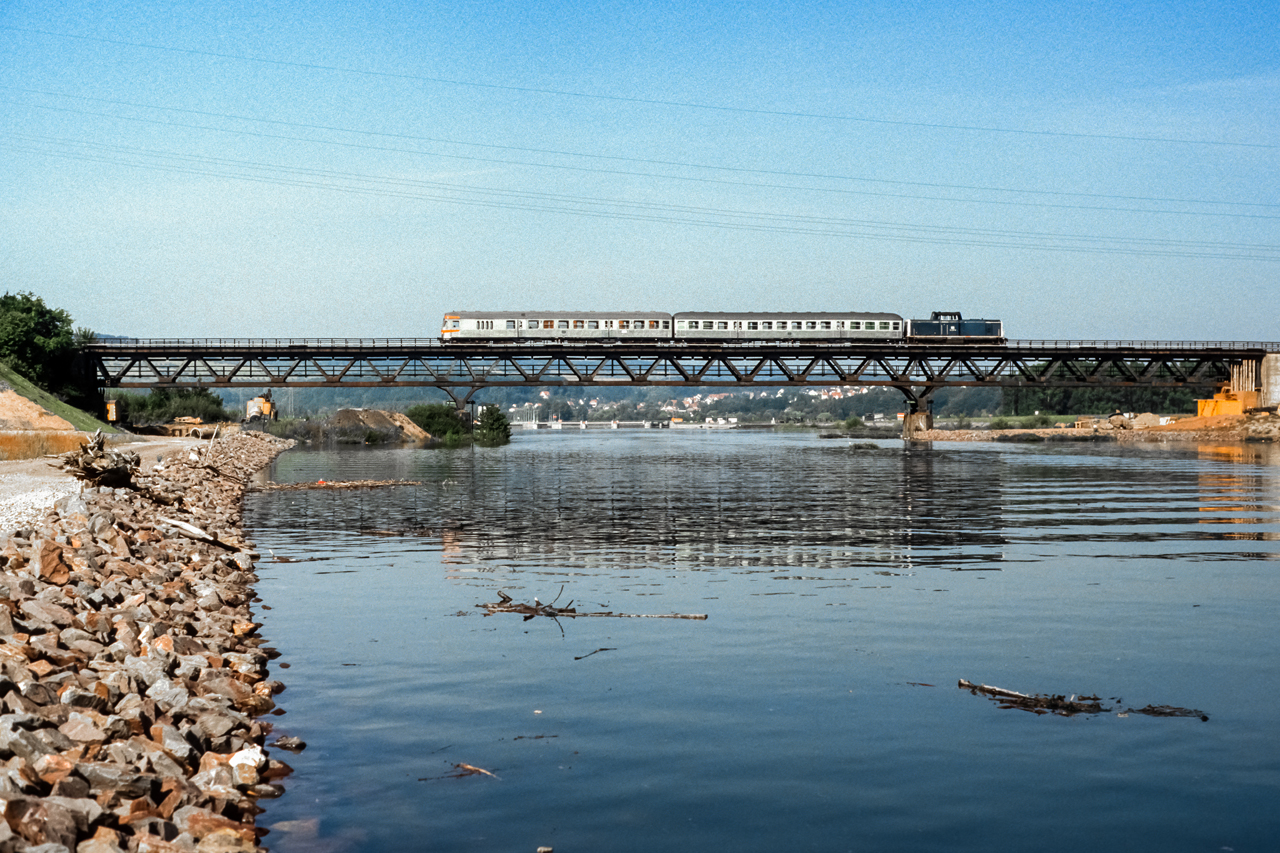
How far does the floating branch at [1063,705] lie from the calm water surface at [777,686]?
0.76 ft

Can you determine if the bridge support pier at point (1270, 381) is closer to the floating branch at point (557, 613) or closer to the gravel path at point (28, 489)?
the gravel path at point (28, 489)

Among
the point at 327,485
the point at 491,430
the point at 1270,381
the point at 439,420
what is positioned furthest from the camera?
the point at 439,420

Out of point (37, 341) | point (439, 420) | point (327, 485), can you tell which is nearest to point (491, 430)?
point (439, 420)

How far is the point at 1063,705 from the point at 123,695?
994cm

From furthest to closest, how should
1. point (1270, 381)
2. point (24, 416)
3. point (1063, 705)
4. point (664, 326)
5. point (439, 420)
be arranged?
point (439, 420)
point (1270, 381)
point (664, 326)
point (24, 416)
point (1063, 705)

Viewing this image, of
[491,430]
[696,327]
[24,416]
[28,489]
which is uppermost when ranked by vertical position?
[696,327]

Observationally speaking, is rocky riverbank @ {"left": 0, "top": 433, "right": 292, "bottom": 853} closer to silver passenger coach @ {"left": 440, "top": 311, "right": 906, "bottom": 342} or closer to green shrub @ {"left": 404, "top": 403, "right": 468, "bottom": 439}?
silver passenger coach @ {"left": 440, "top": 311, "right": 906, "bottom": 342}

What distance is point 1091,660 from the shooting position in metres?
14.5

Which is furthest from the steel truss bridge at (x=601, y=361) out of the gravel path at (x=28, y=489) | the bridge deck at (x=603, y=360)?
the gravel path at (x=28, y=489)

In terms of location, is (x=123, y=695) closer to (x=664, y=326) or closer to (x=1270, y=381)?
(x=664, y=326)

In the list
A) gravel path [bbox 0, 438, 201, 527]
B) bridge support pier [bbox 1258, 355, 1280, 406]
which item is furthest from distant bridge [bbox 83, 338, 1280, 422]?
gravel path [bbox 0, 438, 201, 527]

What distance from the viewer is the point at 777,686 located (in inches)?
526

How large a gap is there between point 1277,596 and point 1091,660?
6.97 metres

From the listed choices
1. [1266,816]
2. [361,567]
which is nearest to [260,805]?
[1266,816]
